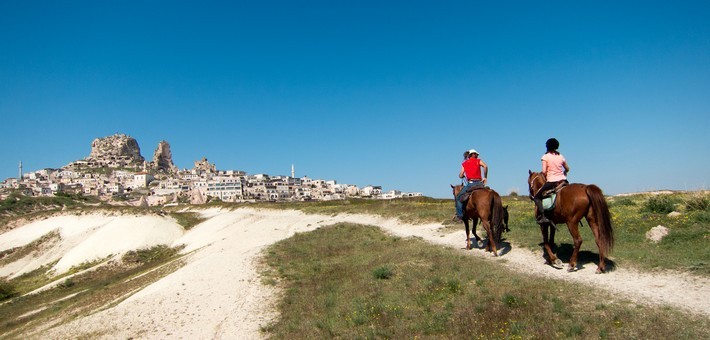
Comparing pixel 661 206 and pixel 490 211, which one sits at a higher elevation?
pixel 490 211

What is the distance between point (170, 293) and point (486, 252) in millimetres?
14193

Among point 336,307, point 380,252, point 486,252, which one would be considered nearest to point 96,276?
point 380,252

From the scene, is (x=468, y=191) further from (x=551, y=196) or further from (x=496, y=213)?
(x=551, y=196)

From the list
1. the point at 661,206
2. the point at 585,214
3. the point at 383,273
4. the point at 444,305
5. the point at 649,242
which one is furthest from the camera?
the point at 661,206

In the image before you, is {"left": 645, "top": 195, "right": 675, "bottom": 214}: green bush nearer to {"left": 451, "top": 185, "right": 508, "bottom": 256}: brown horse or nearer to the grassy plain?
the grassy plain

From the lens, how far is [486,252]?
59.2ft

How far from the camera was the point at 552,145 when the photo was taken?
14.1m

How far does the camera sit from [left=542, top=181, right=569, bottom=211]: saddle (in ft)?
44.5

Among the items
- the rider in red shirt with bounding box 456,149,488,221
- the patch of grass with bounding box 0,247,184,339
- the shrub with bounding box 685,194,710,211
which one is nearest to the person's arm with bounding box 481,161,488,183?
the rider in red shirt with bounding box 456,149,488,221

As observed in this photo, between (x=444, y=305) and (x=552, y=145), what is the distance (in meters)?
6.80

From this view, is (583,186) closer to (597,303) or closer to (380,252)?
(597,303)

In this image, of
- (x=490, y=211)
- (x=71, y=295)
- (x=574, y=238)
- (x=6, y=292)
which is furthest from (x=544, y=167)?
(x=6, y=292)

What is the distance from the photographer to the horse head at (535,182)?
14.4 metres

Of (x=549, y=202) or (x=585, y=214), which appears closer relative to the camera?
(x=585, y=214)
